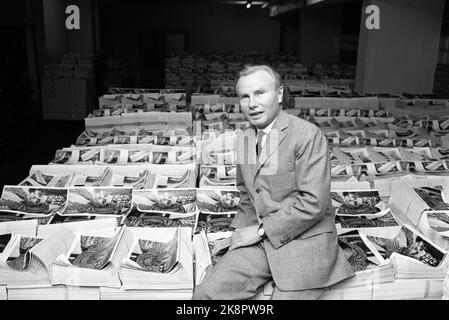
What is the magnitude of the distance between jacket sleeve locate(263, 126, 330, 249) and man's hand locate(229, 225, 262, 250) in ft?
0.22

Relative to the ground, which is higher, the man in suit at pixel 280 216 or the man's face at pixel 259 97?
the man's face at pixel 259 97

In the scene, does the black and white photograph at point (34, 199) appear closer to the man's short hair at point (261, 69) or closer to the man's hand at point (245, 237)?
the man's hand at point (245, 237)

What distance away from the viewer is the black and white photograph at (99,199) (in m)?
2.57

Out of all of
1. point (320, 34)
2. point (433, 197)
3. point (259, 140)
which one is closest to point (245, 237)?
point (259, 140)

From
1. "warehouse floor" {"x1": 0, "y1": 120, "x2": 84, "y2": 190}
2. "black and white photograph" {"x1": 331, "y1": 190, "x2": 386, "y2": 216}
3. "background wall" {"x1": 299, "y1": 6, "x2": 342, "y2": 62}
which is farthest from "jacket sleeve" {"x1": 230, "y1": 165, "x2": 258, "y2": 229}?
"background wall" {"x1": 299, "y1": 6, "x2": 342, "y2": 62}

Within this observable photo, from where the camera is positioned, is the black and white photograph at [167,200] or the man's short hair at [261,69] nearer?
the man's short hair at [261,69]

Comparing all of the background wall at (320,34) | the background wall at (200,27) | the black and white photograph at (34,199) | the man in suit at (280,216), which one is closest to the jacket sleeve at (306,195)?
the man in suit at (280,216)

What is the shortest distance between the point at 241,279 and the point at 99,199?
1162 mm

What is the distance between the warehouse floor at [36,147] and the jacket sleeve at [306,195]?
184 inches

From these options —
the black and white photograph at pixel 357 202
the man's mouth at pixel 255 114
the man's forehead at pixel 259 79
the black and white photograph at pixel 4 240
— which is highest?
the man's forehead at pixel 259 79

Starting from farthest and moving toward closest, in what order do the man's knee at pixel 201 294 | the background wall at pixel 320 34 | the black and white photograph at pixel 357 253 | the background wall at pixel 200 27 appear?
the background wall at pixel 200 27, the background wall at pixel 320 34, the black and white photograph at pixel 357 253, the man's knee at pixel 201 294

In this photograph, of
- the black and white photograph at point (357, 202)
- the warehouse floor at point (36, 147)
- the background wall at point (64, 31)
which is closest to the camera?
the black and white photograph at point (357, 202)

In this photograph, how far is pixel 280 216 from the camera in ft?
5.78

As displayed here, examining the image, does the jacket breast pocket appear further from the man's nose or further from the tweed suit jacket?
the man's nose
